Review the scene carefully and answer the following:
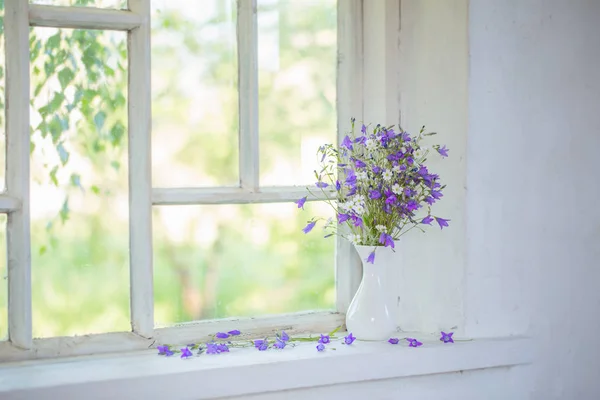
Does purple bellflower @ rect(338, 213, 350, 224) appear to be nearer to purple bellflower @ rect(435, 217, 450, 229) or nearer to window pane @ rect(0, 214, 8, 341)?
purple bellflower @ rect(435, 217, 450, 229)

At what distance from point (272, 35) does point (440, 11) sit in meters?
0.43

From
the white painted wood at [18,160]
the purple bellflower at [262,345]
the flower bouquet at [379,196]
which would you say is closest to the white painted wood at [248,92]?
the flower bouquet at [379,196]

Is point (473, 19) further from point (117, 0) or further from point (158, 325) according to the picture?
point (158, 325)

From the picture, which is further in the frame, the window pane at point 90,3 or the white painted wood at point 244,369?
the window pane at point 90,3

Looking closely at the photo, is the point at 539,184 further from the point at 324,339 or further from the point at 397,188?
the point at 324,339

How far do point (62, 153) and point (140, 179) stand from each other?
0.61 feet

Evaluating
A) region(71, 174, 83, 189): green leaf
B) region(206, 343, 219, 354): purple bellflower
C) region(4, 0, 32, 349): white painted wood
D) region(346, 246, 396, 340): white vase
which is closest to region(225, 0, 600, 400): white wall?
region(346, 246, 396, 340): white vase

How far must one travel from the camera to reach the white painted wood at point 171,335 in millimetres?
1563

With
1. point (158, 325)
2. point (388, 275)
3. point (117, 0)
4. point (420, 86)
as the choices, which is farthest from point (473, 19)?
point (158, 325)

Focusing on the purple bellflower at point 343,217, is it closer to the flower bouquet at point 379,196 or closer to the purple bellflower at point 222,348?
the flower bouquet at point 379,196

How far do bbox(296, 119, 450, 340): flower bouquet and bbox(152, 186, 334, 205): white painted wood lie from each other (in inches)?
2.8

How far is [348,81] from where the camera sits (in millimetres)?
1814

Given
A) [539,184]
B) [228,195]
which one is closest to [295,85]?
[228,195]

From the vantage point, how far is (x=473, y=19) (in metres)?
1.66
